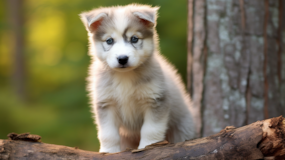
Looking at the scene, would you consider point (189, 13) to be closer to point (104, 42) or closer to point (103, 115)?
point (104, 42)

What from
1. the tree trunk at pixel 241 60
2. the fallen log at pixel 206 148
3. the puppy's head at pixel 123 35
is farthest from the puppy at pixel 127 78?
the tree trunk at pixel 241 60

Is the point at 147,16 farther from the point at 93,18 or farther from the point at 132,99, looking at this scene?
the point at 132,99

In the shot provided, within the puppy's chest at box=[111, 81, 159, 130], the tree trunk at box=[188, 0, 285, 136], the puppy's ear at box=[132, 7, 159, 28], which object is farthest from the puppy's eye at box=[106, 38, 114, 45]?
the tree trunk at box=[188, 0, 285, 136]

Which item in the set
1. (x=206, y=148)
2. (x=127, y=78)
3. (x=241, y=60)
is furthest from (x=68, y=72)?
(x=206, y=148)

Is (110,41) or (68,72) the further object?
(68,72)

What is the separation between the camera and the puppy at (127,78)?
2.87 meters

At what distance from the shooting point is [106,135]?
3061 millimetres

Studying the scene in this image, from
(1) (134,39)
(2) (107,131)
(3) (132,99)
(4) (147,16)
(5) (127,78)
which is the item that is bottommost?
(2) (107,131)

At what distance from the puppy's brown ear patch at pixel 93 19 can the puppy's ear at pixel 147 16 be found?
1.09 ft

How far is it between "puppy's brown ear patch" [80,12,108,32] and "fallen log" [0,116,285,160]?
120 cm

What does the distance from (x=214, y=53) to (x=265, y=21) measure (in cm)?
73

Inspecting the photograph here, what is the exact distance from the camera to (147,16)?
294cm

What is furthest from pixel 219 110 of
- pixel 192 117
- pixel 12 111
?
pixel 12 111

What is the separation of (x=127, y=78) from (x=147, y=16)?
670 mm
